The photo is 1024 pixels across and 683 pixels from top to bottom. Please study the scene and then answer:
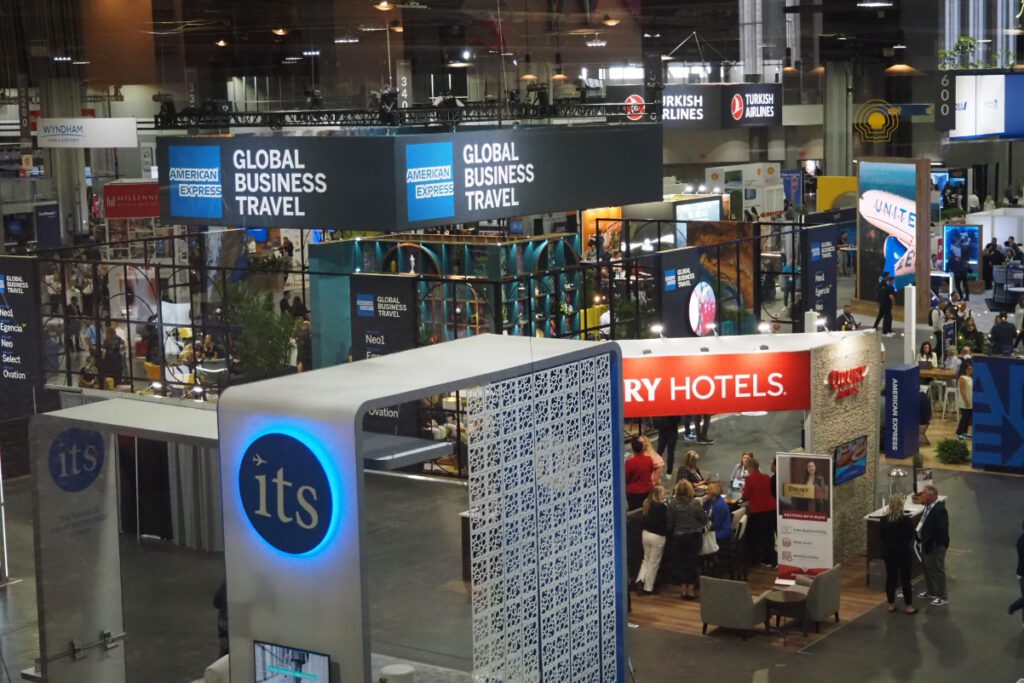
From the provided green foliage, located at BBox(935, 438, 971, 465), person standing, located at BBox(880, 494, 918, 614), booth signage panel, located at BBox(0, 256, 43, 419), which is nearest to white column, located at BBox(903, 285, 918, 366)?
green foliage, located at BBox(935, 438, 971, 465)

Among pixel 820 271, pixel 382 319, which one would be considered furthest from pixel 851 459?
pixel 820 271

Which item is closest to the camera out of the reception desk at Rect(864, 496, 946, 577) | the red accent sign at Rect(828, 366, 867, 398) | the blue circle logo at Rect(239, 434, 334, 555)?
the blue circle logo at Rect(239, 434, 334, 555)

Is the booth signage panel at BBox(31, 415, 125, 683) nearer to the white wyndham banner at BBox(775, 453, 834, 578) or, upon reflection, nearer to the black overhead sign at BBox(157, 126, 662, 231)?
the black overhead sign at BBox(157, 126, 662, 231)

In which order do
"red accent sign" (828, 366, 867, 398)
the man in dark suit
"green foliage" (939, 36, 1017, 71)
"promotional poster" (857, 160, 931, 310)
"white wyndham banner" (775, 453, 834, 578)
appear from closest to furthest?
the man in dark suit, "white wyndham banner" (775, 453, 834, 578), "red accent sign" (828, 366, 867, 398), "promotional poster" (857, 160, 931, 310), "green foliage" (939, 36, 1017, 71)

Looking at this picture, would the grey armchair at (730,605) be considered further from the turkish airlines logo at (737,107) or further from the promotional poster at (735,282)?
the turkish airlines logo at (737,107)

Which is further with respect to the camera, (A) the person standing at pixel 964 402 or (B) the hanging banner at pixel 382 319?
→ (A) the person standing at pixel 964 402

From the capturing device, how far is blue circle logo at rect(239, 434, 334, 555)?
5.82m

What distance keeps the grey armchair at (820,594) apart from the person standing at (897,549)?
1.69 feet

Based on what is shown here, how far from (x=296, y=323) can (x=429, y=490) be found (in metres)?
2.62

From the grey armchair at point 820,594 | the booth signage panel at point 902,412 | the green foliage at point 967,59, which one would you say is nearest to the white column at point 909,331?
the booth signage panel at point 902,412

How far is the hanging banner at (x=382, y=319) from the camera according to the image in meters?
15.8

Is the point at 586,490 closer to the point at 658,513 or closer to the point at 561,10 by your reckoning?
the point at 658,513

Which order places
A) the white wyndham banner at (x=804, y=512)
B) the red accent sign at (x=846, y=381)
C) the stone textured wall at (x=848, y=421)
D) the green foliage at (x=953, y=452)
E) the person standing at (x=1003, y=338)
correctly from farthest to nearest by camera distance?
the person standing at (x=1003, y=338), the green foliage at (x=953, y=452), the red accent sign at (x=846, y=381), the stone textured wall at (x=848, y=421), the white wyndham banner at (x=804, y=512)

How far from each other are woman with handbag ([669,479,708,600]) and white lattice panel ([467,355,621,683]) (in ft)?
11.6
